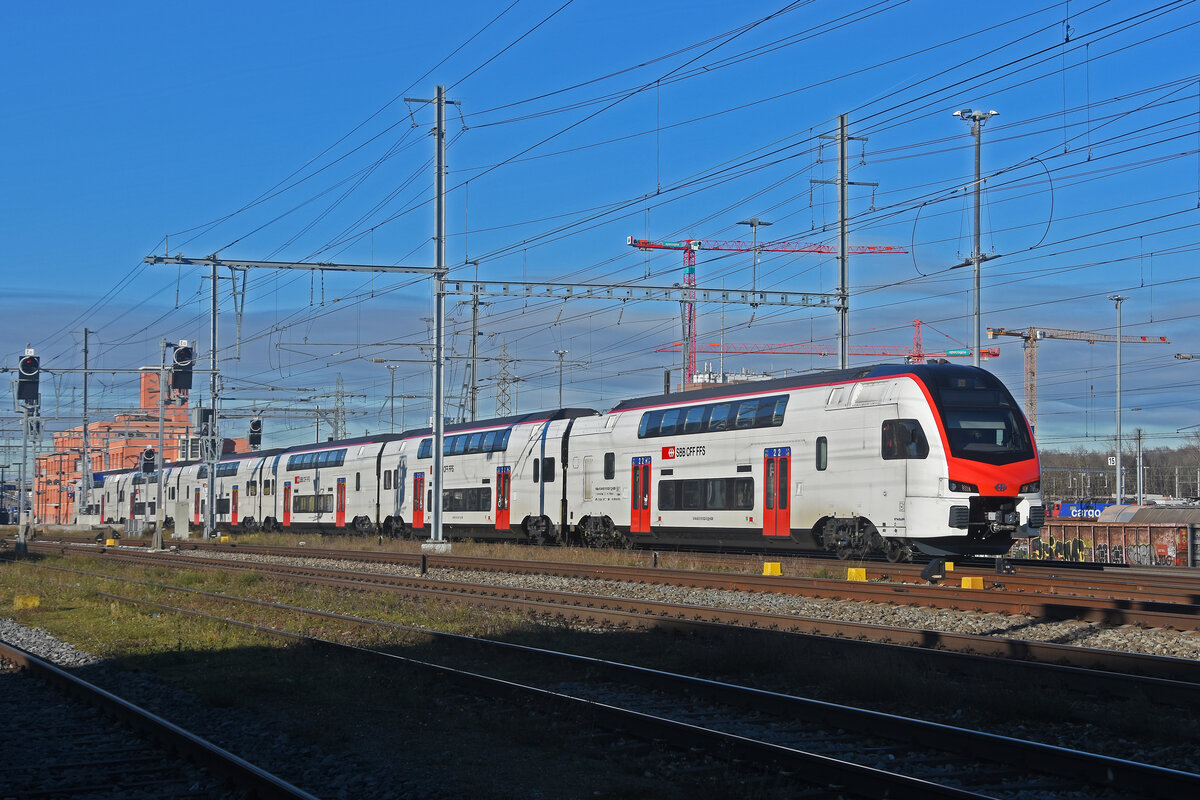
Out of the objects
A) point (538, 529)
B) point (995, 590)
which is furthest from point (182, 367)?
point (995, 590)

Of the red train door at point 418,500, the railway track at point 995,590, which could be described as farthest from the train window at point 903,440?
the red train door at point 418,500

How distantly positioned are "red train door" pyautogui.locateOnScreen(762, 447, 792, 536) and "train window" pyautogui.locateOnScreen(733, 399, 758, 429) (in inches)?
36.9

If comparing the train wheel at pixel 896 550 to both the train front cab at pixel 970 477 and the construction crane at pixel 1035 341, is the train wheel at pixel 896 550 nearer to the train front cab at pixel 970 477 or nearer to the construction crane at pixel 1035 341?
the train front cab at pixel 970 477

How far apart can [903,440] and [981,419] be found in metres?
1.53

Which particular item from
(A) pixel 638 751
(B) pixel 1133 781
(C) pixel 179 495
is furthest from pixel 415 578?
(C) pixel 179 495

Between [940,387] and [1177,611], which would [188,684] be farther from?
[940,387]

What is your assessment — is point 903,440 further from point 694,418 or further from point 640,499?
point 640,499

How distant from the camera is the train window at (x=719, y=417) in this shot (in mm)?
27422

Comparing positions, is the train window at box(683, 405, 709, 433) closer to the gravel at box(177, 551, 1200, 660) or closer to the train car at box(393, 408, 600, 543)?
the train car at box(393, 408, 600, 543)

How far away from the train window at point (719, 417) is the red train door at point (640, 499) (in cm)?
262

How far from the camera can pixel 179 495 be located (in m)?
65.1

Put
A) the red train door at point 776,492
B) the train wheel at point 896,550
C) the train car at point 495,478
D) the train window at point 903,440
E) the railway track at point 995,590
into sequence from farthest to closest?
the train car at point 495,478 < the red train door at point 776,492 < the train wheel at point 896,550 < the train window at point 903,440 < the railway track at point 995,590

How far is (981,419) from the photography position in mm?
22703

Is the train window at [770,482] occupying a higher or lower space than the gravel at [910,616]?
higher
